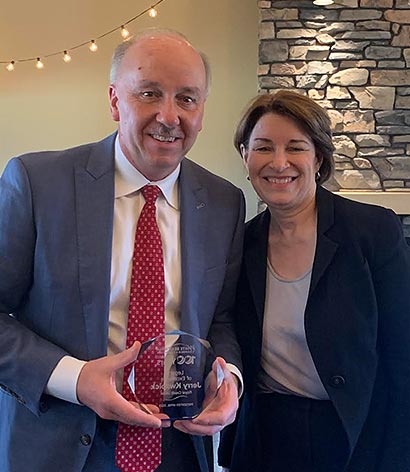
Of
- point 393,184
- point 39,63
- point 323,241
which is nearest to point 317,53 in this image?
point 393,184

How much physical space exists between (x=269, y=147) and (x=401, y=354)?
626 millimetres

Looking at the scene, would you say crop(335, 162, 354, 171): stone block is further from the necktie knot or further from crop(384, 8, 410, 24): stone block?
the necktie knot

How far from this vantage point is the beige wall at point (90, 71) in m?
4.18

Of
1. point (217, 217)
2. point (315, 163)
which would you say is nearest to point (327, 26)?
point (315, 163)

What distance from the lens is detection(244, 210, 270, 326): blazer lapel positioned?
147 centimetres

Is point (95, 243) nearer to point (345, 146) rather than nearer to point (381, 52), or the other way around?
point (345, 146)

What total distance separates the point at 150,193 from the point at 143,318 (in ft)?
0.91

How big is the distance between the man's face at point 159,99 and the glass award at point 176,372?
382 mm

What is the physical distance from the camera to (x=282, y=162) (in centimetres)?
148

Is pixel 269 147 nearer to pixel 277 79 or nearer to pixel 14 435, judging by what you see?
pixel 14 435

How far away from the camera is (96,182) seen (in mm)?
1245

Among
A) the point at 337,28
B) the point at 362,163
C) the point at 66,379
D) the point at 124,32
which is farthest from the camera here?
the point at 124,32

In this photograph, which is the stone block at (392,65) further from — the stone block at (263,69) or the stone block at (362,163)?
the stone block at (263,69)

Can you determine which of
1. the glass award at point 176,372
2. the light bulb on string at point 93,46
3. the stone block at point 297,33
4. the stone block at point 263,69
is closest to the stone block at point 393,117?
the stone block at point 297,33
